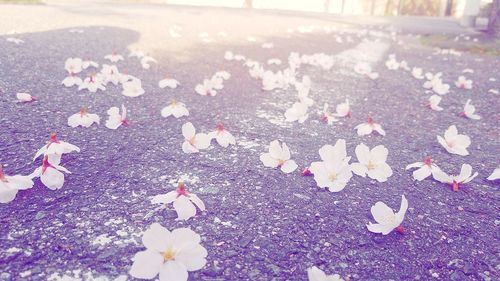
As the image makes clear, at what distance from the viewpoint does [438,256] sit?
4.47 ft

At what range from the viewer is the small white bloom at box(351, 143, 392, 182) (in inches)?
72.8

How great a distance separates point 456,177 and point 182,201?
131 cm

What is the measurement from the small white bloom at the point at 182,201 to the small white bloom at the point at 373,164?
793mm

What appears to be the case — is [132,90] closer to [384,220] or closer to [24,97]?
[24,97]

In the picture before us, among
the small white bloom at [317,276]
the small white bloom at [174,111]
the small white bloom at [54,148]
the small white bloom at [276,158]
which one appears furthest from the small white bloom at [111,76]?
the small white bloom at [317,276]

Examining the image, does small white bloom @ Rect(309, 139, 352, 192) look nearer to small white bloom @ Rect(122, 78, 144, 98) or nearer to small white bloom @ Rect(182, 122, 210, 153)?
small white bloom @ Rect(182, 122, 210, 153)

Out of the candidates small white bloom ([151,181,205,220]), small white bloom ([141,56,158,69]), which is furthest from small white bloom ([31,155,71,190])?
small white bloom ([141,56,158,69])

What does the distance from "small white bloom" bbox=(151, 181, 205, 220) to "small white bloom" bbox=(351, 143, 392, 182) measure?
793mm

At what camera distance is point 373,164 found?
1.89m

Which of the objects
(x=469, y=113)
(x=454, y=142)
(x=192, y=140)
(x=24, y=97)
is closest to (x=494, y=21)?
(x=469, y=113)

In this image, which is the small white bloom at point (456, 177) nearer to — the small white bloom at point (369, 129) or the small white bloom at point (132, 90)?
the small white bloom at point (369, 129)

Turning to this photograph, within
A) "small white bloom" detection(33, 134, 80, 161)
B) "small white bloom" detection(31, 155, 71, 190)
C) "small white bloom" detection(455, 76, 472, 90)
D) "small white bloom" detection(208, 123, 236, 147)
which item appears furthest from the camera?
"small white bloom" detection(455, 76, 472, 90)

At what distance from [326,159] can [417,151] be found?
2.78ft

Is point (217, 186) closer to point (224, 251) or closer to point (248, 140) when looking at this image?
point (224, 251)
